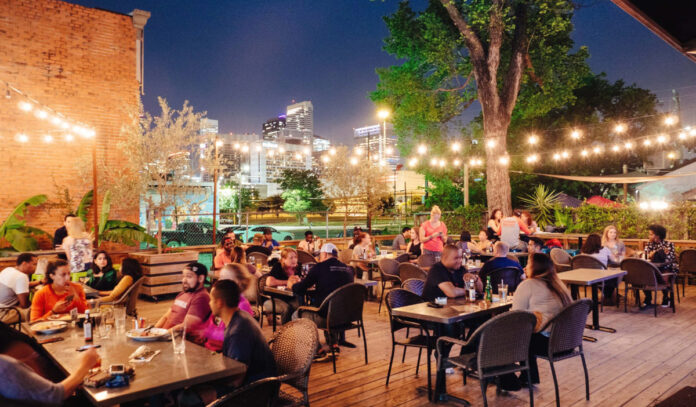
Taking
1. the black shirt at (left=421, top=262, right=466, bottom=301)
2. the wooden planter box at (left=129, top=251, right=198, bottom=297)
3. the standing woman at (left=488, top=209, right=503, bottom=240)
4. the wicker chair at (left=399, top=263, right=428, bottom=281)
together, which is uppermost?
the standing woman at (left=488, top=209, right=503, bottom=240)

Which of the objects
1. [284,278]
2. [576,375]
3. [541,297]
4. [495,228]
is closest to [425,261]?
[284,278]

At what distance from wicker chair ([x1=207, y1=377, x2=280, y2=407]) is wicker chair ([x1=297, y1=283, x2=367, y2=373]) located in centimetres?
269

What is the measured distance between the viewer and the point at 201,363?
9.82 feet

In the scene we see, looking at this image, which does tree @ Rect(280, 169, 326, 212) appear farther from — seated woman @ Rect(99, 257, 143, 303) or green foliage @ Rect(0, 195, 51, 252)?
seated woman @ Rect(99, 257, 143, 303)

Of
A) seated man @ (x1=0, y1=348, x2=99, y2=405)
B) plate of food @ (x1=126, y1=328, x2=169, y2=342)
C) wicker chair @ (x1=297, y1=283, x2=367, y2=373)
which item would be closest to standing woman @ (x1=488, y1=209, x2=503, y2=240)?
wicker chair @ (x1=297, y1=283, x2=367, y2=373)

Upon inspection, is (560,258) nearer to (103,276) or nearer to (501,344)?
(501,344)

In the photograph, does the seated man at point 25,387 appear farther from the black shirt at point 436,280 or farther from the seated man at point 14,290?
the seated man at point 14,290

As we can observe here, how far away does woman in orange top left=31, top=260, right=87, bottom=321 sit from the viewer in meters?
4.74

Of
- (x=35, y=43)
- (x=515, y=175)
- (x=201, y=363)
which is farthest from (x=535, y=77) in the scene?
Result: (x=201, y=363)

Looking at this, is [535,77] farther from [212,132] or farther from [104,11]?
[104,11]

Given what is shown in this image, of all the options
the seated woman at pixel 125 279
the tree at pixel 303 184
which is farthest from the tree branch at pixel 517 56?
the tree at pixel 303 184

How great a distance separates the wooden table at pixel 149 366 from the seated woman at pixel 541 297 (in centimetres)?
281

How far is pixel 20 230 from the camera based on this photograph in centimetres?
1044

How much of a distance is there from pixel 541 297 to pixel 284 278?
11.9 feet
